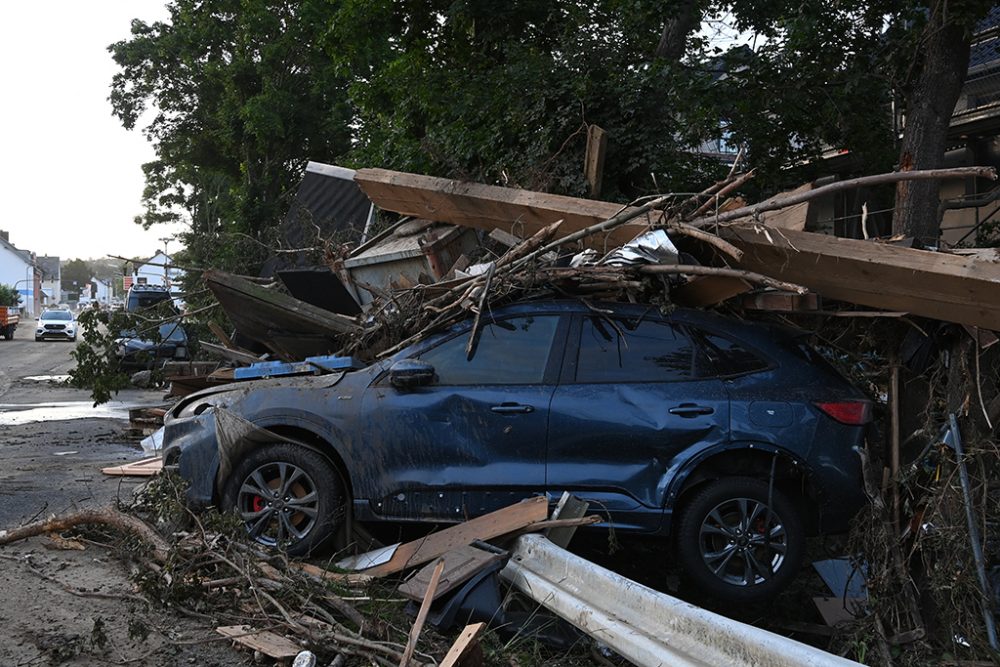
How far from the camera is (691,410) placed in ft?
18.8

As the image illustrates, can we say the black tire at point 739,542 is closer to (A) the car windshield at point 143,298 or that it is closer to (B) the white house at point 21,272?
(A) the car windshield at point 143,298

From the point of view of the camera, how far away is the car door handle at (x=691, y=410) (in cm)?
570

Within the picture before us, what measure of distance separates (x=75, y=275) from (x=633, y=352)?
162938mm

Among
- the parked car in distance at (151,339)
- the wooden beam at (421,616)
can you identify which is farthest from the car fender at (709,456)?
the parked car in distance at (151,339)

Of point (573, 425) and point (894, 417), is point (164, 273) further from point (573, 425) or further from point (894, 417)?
point (894, 417)

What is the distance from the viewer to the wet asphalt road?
317 inches

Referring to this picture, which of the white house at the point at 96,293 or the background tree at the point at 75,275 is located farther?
the background tree at the point at 75,275

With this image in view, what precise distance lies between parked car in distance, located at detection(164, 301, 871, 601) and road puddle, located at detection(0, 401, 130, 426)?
9.48 meters

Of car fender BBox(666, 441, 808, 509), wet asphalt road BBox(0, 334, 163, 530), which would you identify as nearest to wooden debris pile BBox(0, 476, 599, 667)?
car fender BBox(666, 441, 808, 509)

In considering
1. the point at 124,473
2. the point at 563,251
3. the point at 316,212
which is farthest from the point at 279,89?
the point at 563,251

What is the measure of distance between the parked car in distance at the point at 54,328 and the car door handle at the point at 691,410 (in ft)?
148

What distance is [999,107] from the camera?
15102 millimetres

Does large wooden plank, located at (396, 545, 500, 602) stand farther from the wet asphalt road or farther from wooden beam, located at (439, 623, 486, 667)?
the wet asphalt road

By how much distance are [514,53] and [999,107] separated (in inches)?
312
